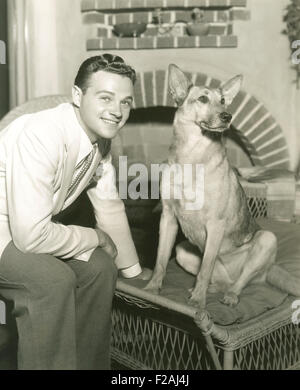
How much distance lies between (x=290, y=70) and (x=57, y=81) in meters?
1.40

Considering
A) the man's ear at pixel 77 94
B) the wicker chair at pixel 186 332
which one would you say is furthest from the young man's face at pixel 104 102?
the wicker chair at pixel 186 332

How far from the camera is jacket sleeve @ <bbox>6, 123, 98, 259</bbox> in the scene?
4.16ft

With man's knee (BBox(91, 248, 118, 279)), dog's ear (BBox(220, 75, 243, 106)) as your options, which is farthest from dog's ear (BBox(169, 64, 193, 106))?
man's knee (BBox(91, 248, 118, 279))

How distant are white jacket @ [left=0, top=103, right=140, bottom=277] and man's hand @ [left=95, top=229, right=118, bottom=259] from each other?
48mm

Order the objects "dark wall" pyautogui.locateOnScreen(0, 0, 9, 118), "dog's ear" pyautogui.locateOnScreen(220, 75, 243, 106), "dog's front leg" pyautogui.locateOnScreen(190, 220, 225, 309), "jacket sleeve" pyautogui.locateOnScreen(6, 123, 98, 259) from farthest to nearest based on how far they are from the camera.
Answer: "dark wall" pyautogui.locateOnScreen(0, 0, 9, 118) → "dog's ear" pyautogui.locateOnScreen(220, 75, 243, 106) → "dog's front leg" pyautogui.locateOnScreen(190, 220, 225, 309) → "jacket sleeve" pyautogui.locateOnScreen(6, 123, 98, 259)

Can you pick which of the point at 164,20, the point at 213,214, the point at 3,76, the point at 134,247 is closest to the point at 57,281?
the point at 134,247

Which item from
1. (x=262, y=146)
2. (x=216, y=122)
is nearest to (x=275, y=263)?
(x=216, y=122)

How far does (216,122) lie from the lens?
1620mm

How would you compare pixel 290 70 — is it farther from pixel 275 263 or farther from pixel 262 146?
pixel 275 263

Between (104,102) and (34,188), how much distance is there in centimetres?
31

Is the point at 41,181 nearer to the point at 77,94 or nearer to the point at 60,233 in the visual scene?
the point at 60,233

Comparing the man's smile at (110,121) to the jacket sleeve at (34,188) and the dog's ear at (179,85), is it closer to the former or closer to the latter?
the jacket sleeve at (34,188)

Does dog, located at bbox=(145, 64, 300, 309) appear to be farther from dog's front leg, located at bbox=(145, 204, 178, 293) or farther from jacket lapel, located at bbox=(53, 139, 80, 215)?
jacket lapel, located at bbox=(53, 139, 80, 215)

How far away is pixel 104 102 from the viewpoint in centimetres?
138
